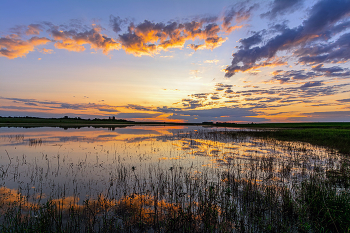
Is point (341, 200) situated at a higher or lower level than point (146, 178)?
higher

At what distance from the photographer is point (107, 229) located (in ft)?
18.4

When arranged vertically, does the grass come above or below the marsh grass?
above

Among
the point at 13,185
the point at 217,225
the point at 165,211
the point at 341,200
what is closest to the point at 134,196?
the point at 165,211

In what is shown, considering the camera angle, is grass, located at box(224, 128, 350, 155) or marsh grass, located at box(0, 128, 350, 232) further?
grass, located at box(224, 128, 350, 155)

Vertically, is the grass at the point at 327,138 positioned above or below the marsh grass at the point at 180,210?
above

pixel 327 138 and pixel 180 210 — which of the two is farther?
pixel 327 138

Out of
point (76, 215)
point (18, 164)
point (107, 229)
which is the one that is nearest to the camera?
point (107, 229)

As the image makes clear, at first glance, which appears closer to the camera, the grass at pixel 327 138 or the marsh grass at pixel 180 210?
the marsh grass at pixel 180 210

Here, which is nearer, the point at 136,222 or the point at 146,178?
the point at 136,222

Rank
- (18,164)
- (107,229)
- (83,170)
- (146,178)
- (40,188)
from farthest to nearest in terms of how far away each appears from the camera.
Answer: (18,164) < (83,170) < (146,178) < (40,188) < (107,229)

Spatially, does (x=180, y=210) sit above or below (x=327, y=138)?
below

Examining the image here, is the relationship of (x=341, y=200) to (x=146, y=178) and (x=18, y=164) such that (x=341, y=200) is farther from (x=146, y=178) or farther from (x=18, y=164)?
(x=18, y=164)

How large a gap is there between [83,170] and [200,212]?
32.1 feet

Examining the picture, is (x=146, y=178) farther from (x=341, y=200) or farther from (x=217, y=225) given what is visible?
(x=341, y=200)
